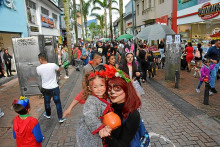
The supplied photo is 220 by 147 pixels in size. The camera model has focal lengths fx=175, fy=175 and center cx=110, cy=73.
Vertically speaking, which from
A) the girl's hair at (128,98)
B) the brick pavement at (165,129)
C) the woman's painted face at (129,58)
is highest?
the woman's painted face at (129,58)

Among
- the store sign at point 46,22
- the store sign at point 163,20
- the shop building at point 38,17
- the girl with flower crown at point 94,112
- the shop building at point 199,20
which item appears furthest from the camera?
the store sign at point 163,20

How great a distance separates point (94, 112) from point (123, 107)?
0.97 feet

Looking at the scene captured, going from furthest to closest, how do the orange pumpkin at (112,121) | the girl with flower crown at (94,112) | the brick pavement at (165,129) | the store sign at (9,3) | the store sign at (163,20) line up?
the store sign at (163,20) < the store sign at (9,3) < the brick pavement at (165,129) < the girl with flower crown at (94,112) < the orange pumpkin at (112,121)

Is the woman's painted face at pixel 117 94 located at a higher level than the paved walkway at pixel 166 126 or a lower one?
higher

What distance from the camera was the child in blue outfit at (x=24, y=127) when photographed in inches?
99.1

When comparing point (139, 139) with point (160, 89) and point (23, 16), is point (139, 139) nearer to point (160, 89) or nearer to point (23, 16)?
point (160, 89)

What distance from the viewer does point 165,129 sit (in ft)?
13.8

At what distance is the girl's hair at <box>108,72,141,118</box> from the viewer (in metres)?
1.71

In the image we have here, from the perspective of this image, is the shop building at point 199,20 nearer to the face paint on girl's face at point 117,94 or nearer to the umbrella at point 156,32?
the umbrella at point 156,32

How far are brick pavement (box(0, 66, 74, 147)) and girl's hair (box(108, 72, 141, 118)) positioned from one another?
2.47 meters

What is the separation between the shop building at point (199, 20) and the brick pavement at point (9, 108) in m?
10.7

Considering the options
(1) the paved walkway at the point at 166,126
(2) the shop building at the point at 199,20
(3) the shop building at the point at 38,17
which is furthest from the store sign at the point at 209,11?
(3) the shop building at the point at 38,17

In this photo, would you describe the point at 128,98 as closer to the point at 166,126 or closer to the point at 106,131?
the point at 106,131

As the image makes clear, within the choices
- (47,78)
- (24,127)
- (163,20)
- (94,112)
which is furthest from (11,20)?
(163,20)
